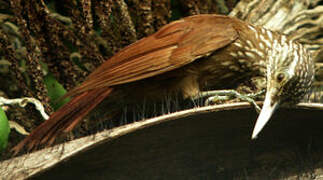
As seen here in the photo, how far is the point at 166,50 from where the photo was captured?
1.03 m

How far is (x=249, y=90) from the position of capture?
1.28 m

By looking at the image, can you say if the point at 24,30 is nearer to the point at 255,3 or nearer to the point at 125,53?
the point at 125,53

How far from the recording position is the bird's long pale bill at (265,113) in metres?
0.79

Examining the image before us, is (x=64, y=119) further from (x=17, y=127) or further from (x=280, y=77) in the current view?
(x=280, y=77)

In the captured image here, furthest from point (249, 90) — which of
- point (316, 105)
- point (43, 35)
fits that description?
point (43, 35)

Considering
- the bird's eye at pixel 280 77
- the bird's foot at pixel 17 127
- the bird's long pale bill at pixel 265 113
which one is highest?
the bird's foot at pixel 17 127

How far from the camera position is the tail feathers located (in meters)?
0.83

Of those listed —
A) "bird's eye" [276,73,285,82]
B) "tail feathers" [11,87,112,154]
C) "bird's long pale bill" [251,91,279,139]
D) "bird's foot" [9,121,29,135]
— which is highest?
"tail feathers" [11,87,112,154]

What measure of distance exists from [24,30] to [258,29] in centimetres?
60

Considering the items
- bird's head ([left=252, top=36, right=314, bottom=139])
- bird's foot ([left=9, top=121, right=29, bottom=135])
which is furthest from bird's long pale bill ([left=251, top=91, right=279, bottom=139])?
bird's foot ([left=9, top=121, right=29, bottom=135])

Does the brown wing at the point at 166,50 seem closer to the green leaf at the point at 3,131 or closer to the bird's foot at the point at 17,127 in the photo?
the green leaf at the point at 3,131

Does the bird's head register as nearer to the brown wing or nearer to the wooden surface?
the wooden surface

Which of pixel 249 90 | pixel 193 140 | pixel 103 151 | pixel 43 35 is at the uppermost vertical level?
pixel 43 35

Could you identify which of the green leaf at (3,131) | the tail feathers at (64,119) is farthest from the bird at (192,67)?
the green leaf at (3,131)
